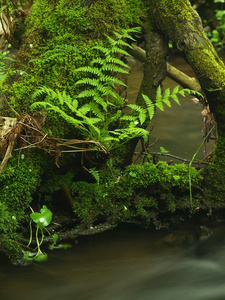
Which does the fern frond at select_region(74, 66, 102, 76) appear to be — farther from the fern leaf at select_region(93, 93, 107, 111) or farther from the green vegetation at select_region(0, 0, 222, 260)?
the fern leaf at select_region(93, 93, 107, 111)

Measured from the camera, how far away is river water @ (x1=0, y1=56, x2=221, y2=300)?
382 cm

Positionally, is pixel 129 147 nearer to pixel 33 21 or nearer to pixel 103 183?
pixel 103 183

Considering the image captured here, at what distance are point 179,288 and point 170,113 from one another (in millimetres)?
4471

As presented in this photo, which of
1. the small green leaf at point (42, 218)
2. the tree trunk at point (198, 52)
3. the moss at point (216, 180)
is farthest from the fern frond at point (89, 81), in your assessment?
the moss at point (216, 180)

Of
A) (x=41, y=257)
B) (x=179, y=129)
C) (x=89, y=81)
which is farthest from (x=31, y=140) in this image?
(x=179, y=129)

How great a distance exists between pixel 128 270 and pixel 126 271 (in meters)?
0.02

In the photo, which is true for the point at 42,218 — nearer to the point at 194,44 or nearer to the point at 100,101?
the point at 100,101

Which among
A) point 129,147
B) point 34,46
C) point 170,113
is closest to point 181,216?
point 129,147

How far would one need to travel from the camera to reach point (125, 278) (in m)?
4.00

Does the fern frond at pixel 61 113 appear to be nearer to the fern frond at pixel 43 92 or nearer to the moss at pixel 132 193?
the fern frond at pixel 43 92

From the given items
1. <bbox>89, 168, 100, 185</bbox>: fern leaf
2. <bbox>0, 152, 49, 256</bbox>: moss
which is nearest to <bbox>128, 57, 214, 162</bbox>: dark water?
<bbox>89, 168, 100, 185</bbox>: fern leaf

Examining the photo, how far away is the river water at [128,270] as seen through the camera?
3.82 meters

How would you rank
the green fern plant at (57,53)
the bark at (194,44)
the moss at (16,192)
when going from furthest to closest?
1. the bark at (194,44)
2. the green fern plant at (57,53)
3. the moss at (16,192)

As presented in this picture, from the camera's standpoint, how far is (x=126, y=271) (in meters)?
4.08
